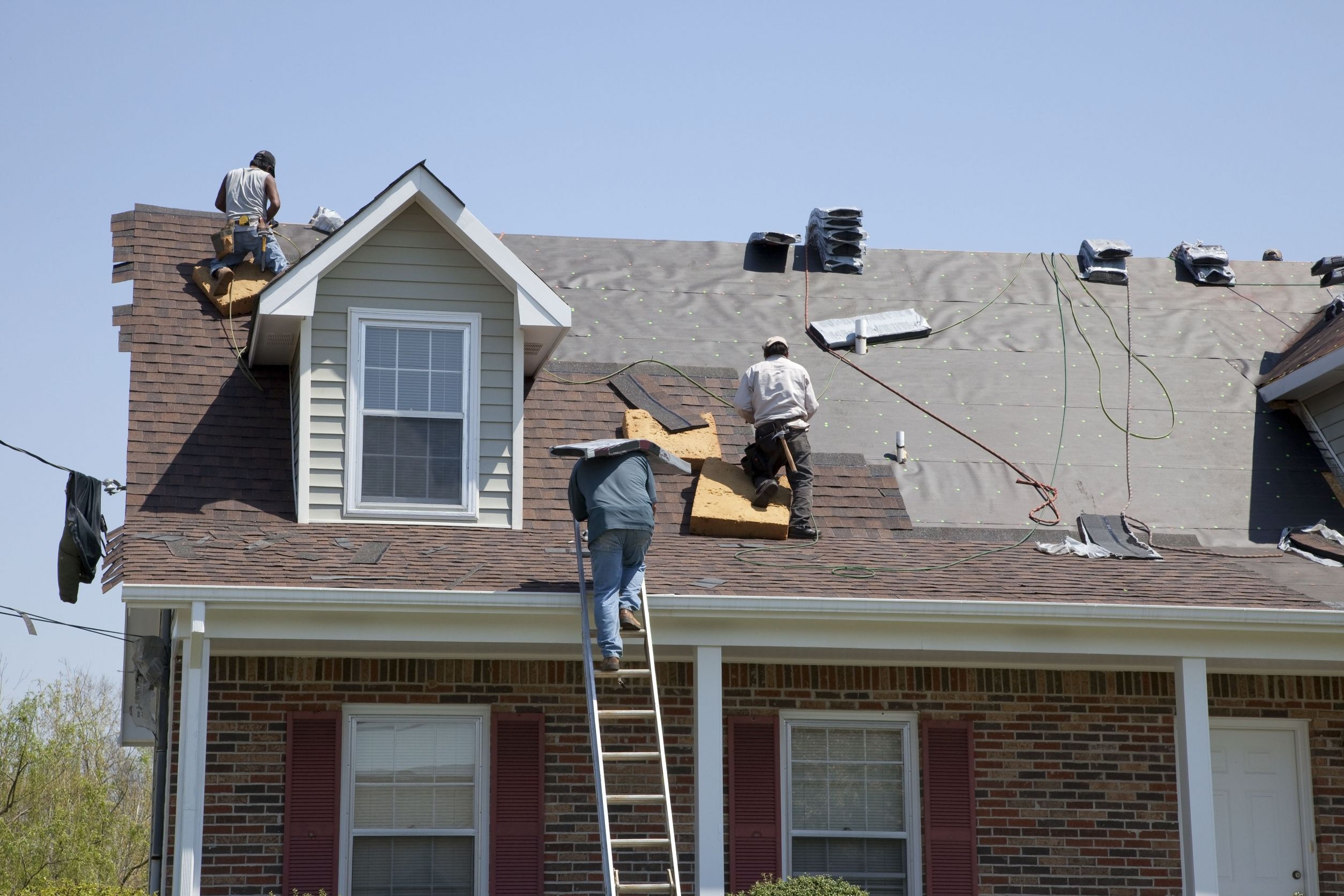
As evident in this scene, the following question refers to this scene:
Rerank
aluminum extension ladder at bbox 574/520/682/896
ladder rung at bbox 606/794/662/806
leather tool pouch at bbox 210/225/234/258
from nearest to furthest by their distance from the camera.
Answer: aluminum extension ladder at bbox 574/520/682/896 < ladder rung at bbox 606/794/662/806 < leather tool pouch at bbox 210/225/234/258

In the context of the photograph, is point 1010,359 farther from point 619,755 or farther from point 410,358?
point 619,755

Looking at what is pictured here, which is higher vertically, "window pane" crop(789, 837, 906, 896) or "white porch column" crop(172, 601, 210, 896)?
"white porch column" crop(172, 601, 210, 896)

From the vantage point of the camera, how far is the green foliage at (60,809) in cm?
2464

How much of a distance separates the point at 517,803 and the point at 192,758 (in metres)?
2.34

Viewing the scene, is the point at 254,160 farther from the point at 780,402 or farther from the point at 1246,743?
the point at 1246,743

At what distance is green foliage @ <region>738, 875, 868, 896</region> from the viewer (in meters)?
8.63

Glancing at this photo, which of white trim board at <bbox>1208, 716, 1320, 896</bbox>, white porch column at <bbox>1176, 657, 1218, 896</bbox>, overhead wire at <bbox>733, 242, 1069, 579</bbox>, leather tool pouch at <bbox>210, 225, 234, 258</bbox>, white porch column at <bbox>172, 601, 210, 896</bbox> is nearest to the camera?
white porch column at <bbox>172, 601, 210, 896</bbox>

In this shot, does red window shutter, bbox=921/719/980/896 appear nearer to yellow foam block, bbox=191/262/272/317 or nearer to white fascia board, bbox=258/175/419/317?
white fascia board, bbox=258/175/419/317

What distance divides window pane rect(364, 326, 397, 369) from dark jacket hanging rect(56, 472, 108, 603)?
215 centimetres

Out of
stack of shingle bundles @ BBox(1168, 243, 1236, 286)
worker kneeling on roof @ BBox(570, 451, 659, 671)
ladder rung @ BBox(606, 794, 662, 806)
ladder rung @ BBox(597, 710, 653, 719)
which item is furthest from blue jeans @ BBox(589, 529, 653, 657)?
stack of shingle bundles @ BBox(1168, 243, 1236, 286)

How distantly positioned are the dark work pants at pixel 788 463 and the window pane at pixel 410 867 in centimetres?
327

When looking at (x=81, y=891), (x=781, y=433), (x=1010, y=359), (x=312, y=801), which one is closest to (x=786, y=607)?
(x=781, y=433)

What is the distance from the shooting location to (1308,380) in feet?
42.3

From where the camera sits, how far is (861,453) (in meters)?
12.4
